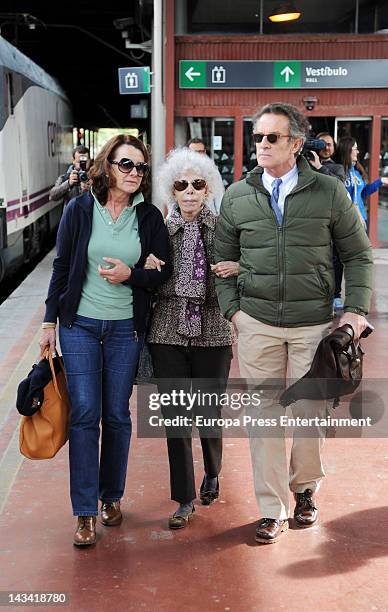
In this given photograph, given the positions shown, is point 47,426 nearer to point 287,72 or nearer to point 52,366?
point 52,366

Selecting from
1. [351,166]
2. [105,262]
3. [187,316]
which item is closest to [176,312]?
[187,316]

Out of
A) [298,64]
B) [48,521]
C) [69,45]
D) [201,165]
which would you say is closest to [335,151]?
[201,165]

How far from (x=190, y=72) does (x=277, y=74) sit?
1427 millimetres

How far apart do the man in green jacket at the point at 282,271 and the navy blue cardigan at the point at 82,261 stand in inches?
11.3

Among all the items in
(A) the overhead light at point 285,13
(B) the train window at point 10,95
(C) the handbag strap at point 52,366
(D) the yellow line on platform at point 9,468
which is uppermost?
(A) the overhead light at point 285,13

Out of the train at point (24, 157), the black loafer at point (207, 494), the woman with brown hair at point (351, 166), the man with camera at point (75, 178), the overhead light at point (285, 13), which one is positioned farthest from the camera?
the overhead light at point (285, 13)

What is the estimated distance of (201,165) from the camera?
414 cm

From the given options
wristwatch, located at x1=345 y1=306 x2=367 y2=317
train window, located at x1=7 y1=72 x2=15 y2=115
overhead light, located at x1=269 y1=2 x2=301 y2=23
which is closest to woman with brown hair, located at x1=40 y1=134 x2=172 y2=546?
wristwatch, located at x1=345 y1=306 x2=367 y2=317

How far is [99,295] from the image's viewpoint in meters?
3.98

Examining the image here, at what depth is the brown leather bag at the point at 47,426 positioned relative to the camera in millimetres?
3996

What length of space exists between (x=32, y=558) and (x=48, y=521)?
1.30 ft

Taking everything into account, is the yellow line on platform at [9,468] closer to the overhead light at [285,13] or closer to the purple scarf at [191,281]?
the purple scarf at [191,281]

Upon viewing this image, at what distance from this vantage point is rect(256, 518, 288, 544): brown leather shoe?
3912 mm

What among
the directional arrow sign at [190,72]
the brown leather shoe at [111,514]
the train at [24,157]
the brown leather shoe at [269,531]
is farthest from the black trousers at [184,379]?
the directional arrow sign at [190,72]
